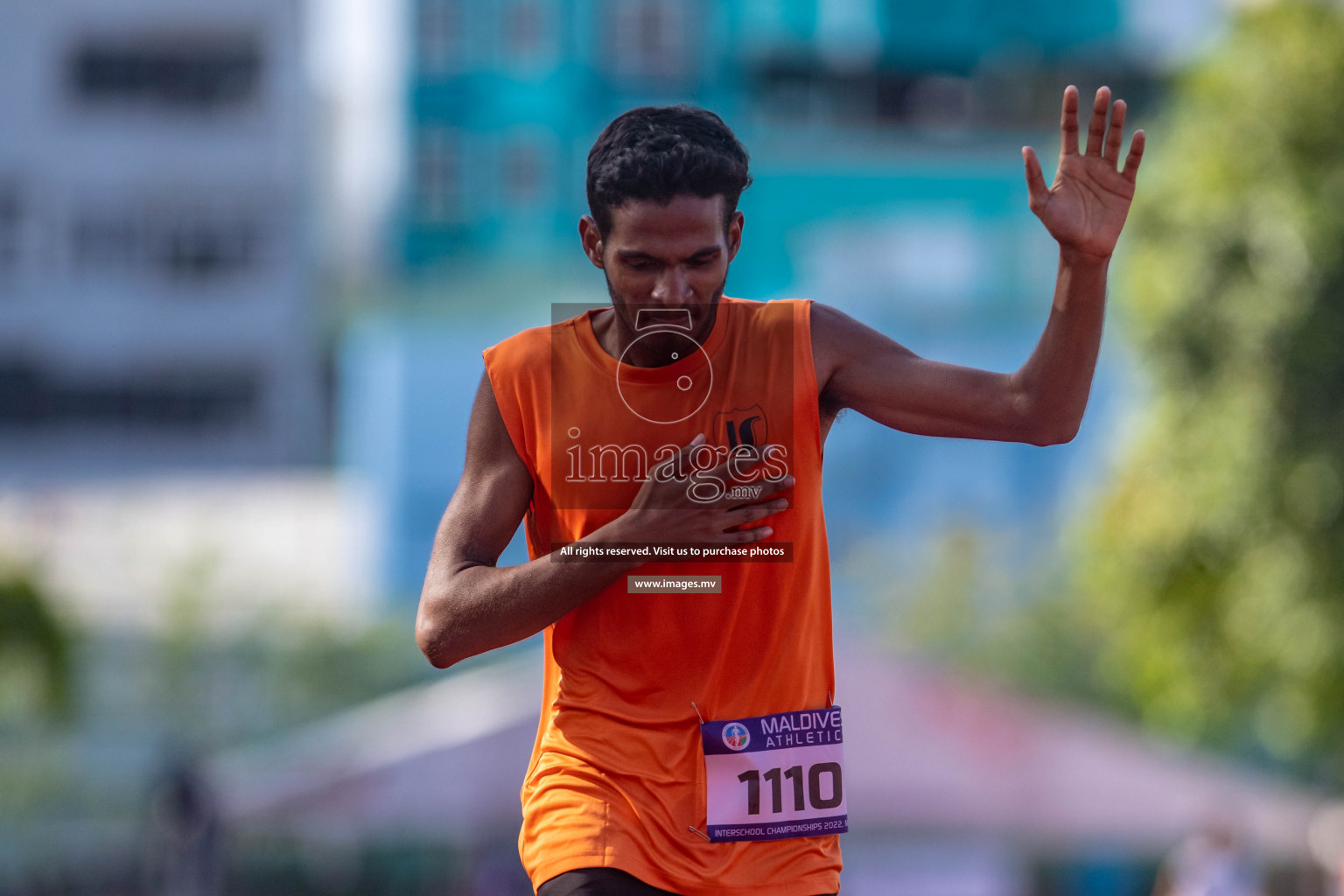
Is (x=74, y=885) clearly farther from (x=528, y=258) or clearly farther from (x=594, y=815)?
(x=594, y=815)

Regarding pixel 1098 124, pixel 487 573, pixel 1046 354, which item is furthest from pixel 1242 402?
pixel 487 573

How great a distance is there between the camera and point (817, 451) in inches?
101

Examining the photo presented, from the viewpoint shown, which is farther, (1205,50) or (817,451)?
(1205,50)

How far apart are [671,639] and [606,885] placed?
1.22 feet

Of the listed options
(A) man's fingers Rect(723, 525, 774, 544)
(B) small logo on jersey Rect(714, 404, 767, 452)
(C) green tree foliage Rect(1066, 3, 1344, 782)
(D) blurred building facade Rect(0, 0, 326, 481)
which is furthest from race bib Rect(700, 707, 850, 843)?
(D) blurred building facade Rect(0, 0, 326, 481)

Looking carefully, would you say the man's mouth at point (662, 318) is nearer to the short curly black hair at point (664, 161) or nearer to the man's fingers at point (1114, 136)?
the short curly black hair at point (664, 161)

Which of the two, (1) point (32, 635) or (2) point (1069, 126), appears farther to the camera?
(1) point (32, 635)

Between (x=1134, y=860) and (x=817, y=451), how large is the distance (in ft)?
47.0

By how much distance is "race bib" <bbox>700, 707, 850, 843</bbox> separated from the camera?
A: 2.45 meters

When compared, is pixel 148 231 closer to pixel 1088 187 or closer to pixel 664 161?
pixel 664 161

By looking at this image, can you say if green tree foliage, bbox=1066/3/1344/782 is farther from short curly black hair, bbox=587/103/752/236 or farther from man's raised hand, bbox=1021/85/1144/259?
short curly black hair, bbox=587/103/752/236

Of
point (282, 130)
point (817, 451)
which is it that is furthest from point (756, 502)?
point (282, 130)

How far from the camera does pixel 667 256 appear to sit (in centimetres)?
244

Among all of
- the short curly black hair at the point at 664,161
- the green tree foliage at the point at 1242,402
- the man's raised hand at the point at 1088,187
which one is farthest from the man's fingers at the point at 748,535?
the green tree foliage at the point at 1242,402
